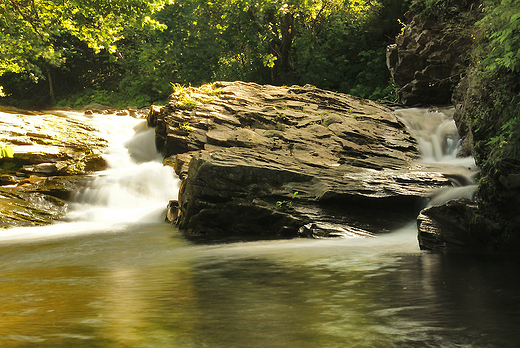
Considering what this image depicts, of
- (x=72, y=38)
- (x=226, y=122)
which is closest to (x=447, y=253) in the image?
(x=226, y=122)

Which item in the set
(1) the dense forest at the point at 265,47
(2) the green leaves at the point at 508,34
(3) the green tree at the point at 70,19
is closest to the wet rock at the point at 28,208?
(3) the green tree at the point at 70,19

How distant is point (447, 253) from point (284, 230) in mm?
3366

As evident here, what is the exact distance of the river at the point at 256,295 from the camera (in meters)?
3.20

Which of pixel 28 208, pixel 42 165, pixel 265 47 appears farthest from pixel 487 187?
pixel 265 47

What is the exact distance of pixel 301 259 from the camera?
6.27 m

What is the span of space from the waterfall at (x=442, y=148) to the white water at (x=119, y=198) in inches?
273

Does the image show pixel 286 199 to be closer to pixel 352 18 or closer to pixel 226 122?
pixel 226 122

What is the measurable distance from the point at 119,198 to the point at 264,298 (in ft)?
29.5

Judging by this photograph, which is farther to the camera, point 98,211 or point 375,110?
point 375,110

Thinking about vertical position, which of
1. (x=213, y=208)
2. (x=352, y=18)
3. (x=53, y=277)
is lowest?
(x=53, y=277)

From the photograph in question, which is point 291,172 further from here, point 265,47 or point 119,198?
point 265,47

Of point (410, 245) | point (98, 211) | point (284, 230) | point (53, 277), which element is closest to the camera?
point (53, 277)

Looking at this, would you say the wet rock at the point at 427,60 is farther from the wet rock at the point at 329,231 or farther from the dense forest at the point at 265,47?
the wet rock at the point at 329,231

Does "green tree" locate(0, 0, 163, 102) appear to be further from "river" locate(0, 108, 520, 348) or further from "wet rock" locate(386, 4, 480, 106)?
"wet rock" locate(386, 4, 480, 106)
